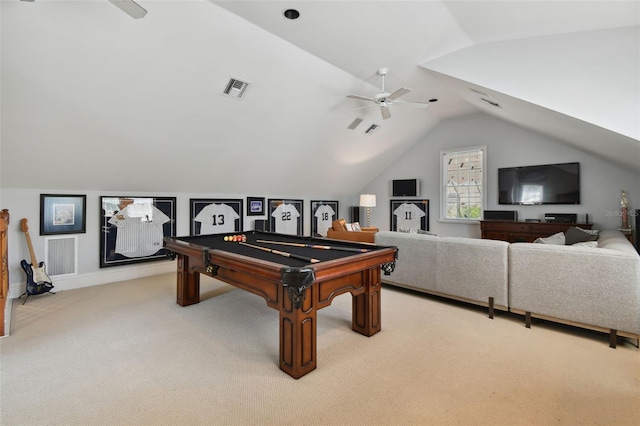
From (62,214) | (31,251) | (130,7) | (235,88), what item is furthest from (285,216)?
(130,7)

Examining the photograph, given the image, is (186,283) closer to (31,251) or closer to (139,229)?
(139,229)

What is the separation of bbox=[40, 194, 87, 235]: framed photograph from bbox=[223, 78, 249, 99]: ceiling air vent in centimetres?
271

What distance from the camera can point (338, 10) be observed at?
2820 millimetres

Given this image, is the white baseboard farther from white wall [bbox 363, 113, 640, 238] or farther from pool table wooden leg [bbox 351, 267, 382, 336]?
white wall [bbox 363, 113, 640, 238]

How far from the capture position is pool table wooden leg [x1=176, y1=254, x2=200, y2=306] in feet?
11.1

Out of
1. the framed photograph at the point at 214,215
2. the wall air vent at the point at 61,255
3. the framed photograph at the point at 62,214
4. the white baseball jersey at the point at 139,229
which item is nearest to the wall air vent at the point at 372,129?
the framed photograph at the point at 214,215

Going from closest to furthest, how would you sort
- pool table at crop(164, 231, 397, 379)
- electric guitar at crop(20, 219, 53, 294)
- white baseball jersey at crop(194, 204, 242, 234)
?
pool table at crop(164, 231, 397, 379), electric guitar at crop(20, 219, 53, 294), white baseball jersey at crop(194, 204, 242, 234)

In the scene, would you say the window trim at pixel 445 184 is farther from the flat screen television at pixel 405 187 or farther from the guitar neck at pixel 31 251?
the guitar neck at pixel 31 251

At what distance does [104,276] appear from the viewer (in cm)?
438

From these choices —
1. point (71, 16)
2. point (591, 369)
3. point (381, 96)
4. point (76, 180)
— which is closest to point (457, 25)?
point (381, 96)

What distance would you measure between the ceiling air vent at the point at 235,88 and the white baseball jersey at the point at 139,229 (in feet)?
8.10

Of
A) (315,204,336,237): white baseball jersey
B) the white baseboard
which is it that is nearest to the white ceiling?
the white baseboard

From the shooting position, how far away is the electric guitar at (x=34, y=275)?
3.61 m

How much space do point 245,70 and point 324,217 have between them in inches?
194
